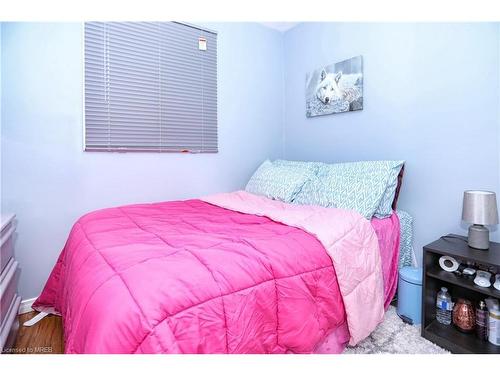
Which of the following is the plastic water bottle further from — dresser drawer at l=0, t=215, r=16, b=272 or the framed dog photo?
dresser drawer at l=0, t=215, r=16, b=272

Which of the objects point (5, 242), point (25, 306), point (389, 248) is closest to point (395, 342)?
point (389, 248)

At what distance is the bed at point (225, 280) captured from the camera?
2.70ft

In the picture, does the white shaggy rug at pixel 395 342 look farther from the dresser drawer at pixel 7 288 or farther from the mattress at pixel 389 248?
the dresser drawer at pixel 7 288

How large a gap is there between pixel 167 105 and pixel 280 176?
1.18 m

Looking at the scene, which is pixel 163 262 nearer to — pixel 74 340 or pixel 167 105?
pixel 74 340

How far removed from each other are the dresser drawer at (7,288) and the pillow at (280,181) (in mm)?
1766

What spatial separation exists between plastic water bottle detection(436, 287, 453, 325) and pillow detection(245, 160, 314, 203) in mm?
Answer: 1141

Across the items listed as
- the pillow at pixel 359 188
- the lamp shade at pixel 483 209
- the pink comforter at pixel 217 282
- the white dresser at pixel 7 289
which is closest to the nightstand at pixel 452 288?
the lamp shade at pixel 483 209

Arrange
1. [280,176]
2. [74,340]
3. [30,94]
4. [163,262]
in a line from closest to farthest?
[74,340] < [163,262] < [30,94] < [280,176]

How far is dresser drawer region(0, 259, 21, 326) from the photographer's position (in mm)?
1507

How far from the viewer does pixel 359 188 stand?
1.90m

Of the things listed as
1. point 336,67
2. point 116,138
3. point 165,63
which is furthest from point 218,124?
point 336,67

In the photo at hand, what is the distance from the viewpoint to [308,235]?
4.61ft

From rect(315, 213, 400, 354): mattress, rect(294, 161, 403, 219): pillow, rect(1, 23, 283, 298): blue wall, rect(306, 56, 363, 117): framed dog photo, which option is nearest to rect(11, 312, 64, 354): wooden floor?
rect(1, 23, 283, 298): blue wall
